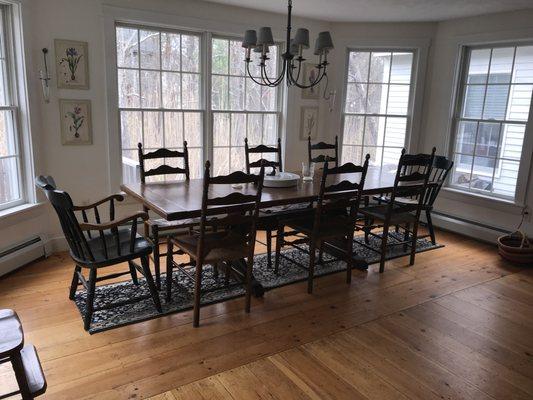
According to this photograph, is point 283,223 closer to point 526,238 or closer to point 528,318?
point 528,318

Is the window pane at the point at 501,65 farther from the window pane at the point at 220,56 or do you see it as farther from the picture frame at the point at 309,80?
the window pane at the point at 220,56

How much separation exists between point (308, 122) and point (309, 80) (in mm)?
509

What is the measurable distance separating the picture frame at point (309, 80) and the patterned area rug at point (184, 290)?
2081mm

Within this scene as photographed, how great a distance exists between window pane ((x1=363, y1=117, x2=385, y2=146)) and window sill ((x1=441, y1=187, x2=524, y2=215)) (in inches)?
39.6

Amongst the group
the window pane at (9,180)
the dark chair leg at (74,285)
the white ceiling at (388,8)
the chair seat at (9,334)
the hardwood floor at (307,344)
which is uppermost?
the white ceiling at (388,8)

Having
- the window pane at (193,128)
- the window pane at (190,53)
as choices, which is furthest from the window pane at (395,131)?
the window pane at (190,53)

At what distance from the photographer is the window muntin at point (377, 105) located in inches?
205

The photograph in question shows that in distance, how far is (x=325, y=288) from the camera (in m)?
3.41

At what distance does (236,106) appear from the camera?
15.7ft

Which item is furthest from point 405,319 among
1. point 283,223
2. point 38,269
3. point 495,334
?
point 38,269

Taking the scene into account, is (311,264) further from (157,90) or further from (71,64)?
(71,64)

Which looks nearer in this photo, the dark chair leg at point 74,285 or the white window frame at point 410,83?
the dark chair leg at point 74,285

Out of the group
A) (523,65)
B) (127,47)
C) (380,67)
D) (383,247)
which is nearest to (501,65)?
(523,65)

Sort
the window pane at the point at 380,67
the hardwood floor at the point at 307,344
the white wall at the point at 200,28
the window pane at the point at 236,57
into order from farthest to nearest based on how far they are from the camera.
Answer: the window pane at the point at 380,67, the window pane at the point at 236,57, the white wall at the point at 200,28, the hardwood floor at the point at 307,344
